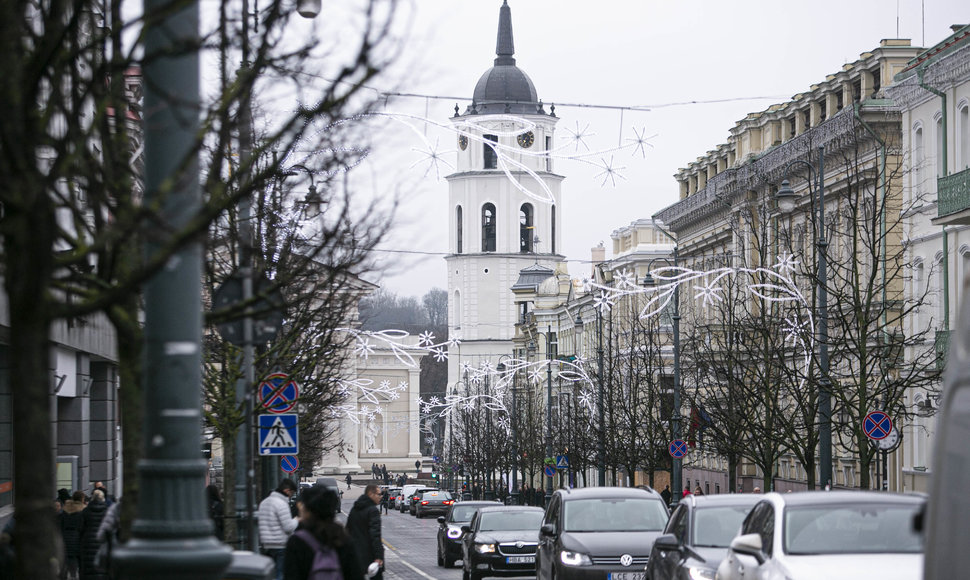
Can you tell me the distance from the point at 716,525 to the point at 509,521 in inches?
505

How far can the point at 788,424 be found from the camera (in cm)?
3331

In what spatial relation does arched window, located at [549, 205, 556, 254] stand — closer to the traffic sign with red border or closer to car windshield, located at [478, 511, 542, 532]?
car windshield, located at [478, 511, 542, 532]

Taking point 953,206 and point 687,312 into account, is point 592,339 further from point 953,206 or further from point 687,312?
point 953,206

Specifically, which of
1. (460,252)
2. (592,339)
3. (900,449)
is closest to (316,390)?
(900,449)

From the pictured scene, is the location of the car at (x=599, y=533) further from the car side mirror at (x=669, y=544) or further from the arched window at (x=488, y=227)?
the arched window at (x=488, y=227)

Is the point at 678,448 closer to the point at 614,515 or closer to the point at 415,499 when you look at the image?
the point at 614,515

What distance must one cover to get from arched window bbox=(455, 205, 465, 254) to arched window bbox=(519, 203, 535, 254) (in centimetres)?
527

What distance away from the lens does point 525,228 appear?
148 meters

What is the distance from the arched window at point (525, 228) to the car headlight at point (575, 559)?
128325 mm

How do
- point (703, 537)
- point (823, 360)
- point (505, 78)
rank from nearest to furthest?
point (703, 537)
point (823, 360)
point (505, 78)

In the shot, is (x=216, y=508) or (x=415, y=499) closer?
(x=216, y=508)

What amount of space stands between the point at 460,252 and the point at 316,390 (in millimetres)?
116071

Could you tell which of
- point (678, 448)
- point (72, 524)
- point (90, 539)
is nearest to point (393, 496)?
point (678, 448)

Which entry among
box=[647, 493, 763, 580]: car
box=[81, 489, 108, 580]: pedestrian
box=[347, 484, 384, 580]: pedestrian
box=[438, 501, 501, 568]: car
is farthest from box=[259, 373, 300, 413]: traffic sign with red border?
box=[438, 501, 501, 568]: car
